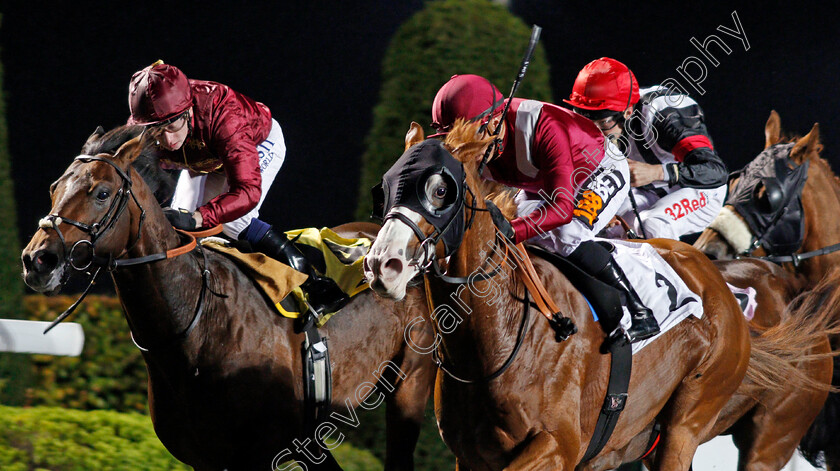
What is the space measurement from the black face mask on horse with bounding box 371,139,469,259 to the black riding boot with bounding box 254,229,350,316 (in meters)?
1.21

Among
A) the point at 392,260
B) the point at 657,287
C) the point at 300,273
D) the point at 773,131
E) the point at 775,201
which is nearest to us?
the point at 392,260

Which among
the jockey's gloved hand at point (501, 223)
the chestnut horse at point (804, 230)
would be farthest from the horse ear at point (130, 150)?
the chestnut horse at point (804, 230)

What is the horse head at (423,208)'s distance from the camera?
216cm

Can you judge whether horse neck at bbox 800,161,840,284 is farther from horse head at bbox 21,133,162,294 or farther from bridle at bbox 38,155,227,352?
horse head at bbox 21,133,162,294

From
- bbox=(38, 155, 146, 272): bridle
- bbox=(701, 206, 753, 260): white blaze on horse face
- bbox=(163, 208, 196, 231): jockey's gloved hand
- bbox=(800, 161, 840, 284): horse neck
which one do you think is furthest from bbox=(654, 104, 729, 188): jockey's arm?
bbox=(38, 155, 146, 272): bridle

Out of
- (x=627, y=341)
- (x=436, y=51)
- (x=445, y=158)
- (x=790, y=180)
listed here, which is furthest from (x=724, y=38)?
(x=445, y=158)

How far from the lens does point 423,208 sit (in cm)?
224

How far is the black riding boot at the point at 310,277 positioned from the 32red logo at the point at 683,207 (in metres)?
1.79

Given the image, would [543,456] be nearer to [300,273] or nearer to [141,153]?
[300,273]

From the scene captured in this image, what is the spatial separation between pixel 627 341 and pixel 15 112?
175 inches

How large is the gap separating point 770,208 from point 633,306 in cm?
186

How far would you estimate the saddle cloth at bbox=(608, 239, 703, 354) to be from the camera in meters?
2.99

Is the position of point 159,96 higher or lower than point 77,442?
higher

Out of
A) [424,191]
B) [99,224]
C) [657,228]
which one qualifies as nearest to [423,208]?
[424,191]
